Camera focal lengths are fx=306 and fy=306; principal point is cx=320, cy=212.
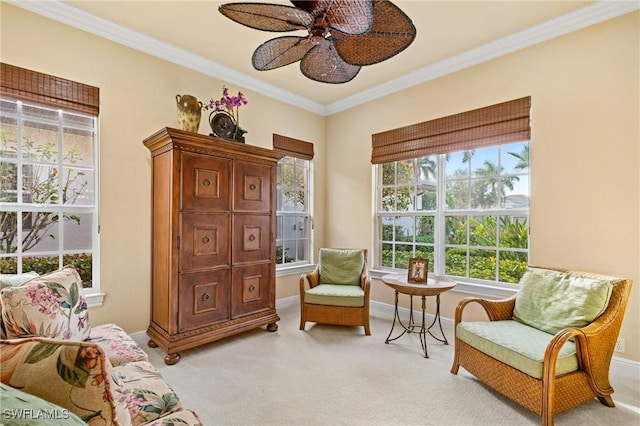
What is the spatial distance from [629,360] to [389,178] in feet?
9.08

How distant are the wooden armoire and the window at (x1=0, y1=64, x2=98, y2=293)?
521 millimetres

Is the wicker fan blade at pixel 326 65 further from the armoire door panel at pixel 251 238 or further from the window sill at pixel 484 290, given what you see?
the window sill at pixel 484 290

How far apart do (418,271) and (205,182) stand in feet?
7.10

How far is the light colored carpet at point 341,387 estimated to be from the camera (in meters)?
1.89

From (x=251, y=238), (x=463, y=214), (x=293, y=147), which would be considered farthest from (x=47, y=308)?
(x=463, y=214)

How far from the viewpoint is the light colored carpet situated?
6.21ft

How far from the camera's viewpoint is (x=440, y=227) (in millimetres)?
3541

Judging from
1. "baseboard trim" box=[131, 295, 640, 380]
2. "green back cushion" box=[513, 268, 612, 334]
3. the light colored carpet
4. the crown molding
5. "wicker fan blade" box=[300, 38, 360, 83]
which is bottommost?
the light colored carpet

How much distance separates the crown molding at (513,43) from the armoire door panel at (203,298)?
9.67 feet

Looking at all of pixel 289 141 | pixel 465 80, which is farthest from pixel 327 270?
pixel 465 80

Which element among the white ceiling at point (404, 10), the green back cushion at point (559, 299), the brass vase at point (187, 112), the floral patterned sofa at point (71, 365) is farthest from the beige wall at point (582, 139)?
the floral patterned sofa at point (71, 365)

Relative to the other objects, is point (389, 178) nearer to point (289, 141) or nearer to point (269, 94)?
point (289, 141)

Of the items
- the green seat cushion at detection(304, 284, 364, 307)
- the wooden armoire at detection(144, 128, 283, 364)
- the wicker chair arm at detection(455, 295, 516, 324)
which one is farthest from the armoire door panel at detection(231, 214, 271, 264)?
the wicker chair arm at detection(455, 295, 516, 324)

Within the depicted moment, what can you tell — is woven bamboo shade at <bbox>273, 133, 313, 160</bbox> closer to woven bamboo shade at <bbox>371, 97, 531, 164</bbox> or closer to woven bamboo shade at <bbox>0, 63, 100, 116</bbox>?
woven bamboo shade at <bbox>371, 97, 531, 164</bbox>
